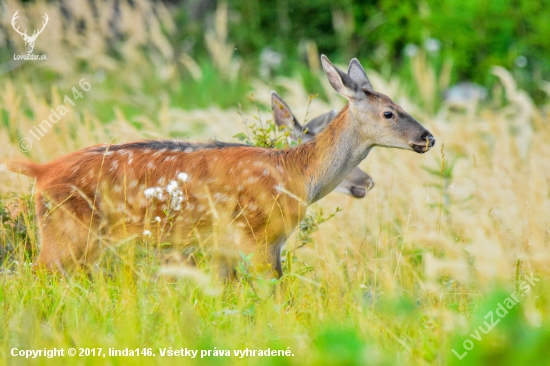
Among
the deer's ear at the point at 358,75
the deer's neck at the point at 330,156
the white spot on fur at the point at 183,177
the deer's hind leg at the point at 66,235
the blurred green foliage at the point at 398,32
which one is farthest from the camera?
the blurred green foliage at the point at 398,32

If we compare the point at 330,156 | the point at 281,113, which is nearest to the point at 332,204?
the point at 281,113

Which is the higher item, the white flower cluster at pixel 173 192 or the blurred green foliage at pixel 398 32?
the blurred green foliage at pixel 398 32

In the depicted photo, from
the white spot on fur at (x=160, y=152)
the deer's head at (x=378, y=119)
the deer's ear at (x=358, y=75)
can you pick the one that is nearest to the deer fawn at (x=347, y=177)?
the deer's ear at (x=358, y=75)

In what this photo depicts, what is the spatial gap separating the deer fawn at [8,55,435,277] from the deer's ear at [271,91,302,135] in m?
0.87

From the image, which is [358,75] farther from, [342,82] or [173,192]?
[173,192]

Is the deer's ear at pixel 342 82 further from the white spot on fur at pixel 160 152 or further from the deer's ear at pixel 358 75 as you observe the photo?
the white spot on fur at pixel 160 152

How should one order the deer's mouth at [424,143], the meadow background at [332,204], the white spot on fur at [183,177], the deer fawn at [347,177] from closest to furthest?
the meadow background at [332,204]
the white spot on fur at [183,177]
the deer's mouth at [424,143]
the deer fawn at [347,177]

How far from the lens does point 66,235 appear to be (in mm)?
4441

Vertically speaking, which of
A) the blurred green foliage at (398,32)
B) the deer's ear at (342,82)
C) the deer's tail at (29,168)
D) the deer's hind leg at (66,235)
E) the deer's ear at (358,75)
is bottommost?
the deer's hind leg at (66,235)

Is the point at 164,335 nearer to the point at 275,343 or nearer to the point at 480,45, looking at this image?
the point at 275,343

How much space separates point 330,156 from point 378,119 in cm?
37

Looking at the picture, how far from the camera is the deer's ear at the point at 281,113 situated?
18.8 feet

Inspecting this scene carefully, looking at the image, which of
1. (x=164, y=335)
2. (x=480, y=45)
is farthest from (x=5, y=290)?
(x=480, y=45)

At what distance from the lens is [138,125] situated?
34.5ft
